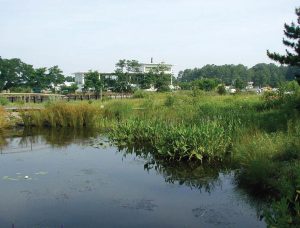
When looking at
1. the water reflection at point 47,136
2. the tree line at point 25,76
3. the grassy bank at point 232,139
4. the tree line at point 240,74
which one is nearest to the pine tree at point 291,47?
the grassy bank at point 232,139

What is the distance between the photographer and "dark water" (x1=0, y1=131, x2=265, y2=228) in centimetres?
705

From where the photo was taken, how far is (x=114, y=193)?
8.63 m

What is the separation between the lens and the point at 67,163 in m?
11.6

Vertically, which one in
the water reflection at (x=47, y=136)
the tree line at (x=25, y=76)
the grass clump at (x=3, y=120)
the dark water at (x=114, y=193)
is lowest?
the dark water at (x=114, y=193)

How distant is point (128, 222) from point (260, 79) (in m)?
88.7

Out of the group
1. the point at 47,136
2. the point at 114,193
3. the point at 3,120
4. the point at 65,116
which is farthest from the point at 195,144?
the point at 3,120

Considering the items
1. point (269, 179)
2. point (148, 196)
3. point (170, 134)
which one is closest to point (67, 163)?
point (170, 134)

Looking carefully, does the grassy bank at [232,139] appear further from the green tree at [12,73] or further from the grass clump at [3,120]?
the green tree at [12,73]

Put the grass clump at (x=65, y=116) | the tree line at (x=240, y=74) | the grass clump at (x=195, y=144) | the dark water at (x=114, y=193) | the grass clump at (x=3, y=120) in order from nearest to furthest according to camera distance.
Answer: the dark water at (x=114, y=193) < the grass clump at (x=195, y=144) < the grass clump at (x=3, y=120) < the grass clump at (x=65, y=116) < the tree line at (x=240, y=74)

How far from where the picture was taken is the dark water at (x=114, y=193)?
7.05 meters

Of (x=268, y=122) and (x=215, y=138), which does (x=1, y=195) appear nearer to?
(x=215, y=138)

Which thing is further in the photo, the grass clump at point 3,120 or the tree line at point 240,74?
the tree line at point 240,74

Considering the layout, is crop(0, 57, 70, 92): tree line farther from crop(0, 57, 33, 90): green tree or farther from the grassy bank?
the grassy bank

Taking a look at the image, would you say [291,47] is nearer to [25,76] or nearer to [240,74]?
[25,76]
